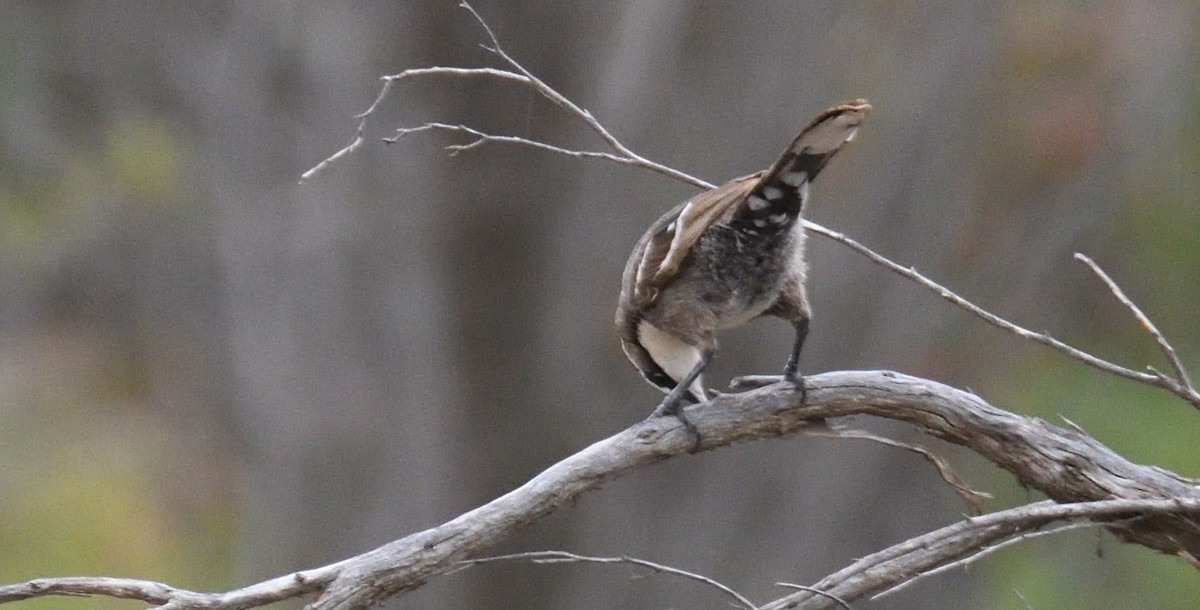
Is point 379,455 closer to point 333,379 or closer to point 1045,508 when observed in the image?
point 333,379

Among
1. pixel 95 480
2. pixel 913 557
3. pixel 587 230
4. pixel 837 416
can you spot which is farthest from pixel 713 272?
pixel 95 480

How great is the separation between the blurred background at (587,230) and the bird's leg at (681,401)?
133 centimetres

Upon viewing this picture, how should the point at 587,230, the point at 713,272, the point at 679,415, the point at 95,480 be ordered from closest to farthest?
the point at 679,415, the point at 713,272, the point at 587,230, the point at 95,480

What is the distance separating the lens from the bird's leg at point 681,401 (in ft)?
5.84

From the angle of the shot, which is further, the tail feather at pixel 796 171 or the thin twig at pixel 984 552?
the tail feather at pixel 796 171

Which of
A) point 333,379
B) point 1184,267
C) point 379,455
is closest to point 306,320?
point 333,379

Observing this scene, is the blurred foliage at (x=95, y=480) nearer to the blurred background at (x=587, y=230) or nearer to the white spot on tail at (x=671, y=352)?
the blurred background at (x=587, y=230)

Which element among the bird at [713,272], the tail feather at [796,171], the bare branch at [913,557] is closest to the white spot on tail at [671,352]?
the bird at [713,272]

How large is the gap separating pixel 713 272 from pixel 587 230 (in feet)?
4.64

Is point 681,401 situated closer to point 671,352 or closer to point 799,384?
point 799,384

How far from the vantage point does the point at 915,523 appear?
395 cm

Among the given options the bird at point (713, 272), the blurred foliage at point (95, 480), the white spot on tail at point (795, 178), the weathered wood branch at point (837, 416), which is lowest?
the blurred foliage at point (95, 480)

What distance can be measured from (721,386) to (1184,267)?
3.50 metres

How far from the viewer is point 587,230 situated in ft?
11.6
